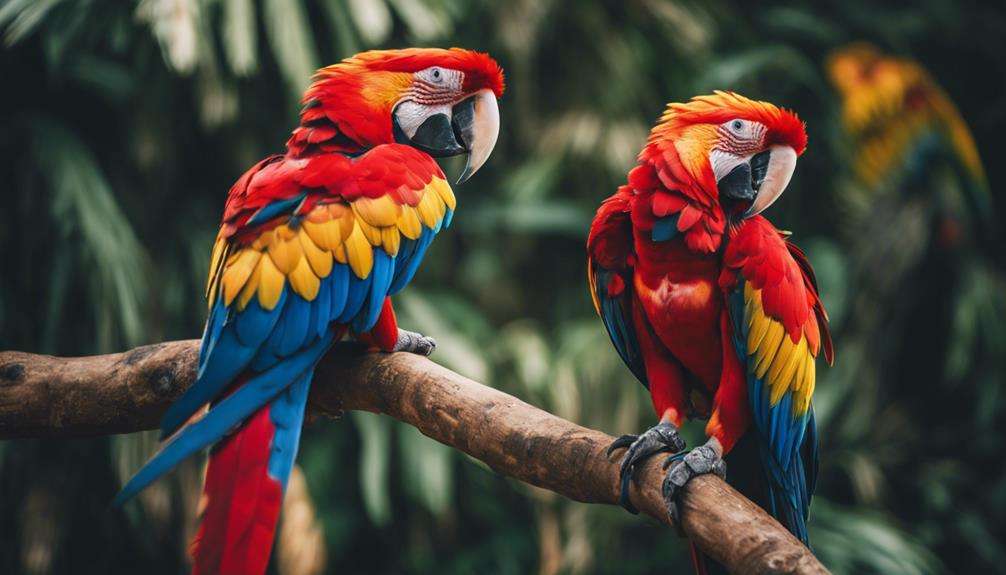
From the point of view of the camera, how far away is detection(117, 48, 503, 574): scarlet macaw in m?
1.24

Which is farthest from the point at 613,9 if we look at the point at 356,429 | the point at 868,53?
the point at 356,429

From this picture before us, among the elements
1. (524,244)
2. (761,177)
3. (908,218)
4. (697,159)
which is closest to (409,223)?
(697,159)

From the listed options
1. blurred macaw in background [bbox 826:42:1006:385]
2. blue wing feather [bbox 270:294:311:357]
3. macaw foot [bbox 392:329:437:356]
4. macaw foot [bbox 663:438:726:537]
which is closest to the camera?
macaw foot [bbox 663:438:726:537]

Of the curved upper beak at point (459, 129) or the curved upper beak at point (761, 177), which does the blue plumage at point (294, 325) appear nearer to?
the curved upper beak at point (459, 129)

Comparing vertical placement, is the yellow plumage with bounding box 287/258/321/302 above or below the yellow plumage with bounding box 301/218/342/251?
→ below

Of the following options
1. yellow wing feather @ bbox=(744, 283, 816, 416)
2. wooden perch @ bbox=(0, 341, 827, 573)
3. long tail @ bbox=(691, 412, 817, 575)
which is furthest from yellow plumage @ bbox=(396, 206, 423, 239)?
long tail @ bbox=(691, 412, 817, 575)

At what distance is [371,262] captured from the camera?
1.46 meters

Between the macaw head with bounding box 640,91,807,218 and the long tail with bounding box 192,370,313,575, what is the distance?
2.45 feet

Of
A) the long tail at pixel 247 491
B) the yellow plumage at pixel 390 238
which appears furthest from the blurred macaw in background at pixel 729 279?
the long tail at pixel 247 491

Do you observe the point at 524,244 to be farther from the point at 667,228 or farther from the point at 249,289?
the point at 249,289

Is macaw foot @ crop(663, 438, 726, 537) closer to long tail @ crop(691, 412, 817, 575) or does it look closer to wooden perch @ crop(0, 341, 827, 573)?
wooden perch @ crop(0, 341, 827, 573)

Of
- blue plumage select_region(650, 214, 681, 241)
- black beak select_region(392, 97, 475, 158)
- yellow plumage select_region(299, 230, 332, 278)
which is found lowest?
yellow plumage select_region(299, 230, 332, 278)

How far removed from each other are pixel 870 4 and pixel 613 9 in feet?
4.64

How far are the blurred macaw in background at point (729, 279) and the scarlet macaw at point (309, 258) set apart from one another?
0.35m
